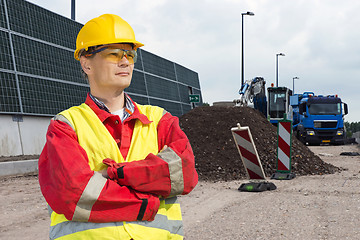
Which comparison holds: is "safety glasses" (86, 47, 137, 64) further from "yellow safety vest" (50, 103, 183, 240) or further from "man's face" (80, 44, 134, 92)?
"yellow safety vest" (50, 103, 183, 240)

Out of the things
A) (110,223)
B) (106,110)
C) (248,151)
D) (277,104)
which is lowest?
(277,104)

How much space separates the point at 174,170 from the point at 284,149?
9.66 meters

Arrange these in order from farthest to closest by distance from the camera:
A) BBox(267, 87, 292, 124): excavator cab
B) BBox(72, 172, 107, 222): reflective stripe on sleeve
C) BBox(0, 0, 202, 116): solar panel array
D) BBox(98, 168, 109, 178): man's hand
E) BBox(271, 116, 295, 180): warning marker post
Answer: BBox(267, 87, 292, 124): excavator cab < BBox(0, 0, 202, 116): solar panel array < BBox(271, 116, 295, 180): warning marker post < BBox(98, 168, 109, 178): man's hand < BBox(72, 172, 107, 222): reflective stripe on sleeve

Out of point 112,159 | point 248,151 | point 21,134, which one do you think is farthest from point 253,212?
point 21,134

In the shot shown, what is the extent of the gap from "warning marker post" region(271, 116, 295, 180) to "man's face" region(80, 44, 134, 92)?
30.7 ft

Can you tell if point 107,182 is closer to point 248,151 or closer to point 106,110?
point 106,110

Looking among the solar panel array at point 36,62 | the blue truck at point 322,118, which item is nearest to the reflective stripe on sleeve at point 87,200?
the solar panel array at point 36,62

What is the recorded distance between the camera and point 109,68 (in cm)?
219

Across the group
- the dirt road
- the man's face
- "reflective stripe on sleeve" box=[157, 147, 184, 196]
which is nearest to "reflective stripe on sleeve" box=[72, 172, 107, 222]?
"reflective stripe on sleeve" box=[157, 147, 184, 196]

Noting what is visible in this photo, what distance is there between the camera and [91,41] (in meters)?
2.16

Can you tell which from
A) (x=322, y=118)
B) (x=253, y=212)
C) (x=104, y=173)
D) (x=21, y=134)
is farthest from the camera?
(x=322, y=118)

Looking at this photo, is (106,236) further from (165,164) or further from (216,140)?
(216,140)

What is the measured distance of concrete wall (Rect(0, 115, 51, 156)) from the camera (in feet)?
56.0

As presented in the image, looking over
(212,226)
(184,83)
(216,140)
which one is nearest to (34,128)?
(216,140)
